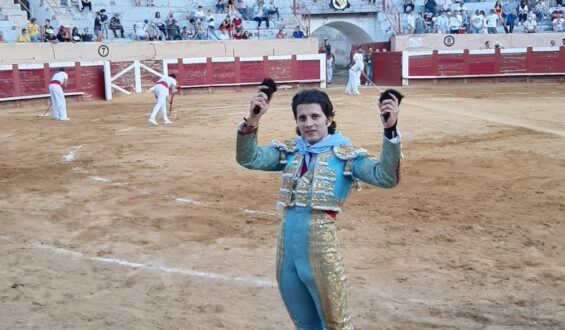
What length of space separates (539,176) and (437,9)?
796 inches

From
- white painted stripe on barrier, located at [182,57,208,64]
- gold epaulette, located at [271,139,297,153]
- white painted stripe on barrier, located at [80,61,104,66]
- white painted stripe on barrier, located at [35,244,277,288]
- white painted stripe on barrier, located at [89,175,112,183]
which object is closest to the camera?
gold epaulette, located at [271,139,297,153]

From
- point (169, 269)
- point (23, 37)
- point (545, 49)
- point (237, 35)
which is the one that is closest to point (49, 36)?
point (23, 37)

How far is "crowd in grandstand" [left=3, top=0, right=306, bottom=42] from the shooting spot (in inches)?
775

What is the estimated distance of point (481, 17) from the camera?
25.0 meters

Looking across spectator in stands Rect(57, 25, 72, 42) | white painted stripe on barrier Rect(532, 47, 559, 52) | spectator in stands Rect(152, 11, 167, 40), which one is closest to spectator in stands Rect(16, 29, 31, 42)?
spectator in stands Rect(57, 25, 72, 42)

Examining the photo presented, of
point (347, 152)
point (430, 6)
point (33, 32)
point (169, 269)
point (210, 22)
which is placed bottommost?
point (169, 269)

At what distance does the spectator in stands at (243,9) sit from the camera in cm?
2519

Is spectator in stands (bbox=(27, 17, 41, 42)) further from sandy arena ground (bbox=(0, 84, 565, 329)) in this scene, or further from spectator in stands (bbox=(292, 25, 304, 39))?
sandy arena ground (bbox=(0, 84, 565, 329))

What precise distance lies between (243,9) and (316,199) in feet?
77.2

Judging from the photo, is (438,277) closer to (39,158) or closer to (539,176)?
(539,176)

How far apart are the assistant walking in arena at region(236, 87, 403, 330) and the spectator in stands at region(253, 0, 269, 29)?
22.5 metres

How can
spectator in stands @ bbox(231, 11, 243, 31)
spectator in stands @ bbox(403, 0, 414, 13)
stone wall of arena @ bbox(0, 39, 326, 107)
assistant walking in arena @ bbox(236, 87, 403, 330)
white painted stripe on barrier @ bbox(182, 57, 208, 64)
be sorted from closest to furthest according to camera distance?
assistant walking in arena @ bbox(236, 87, 403, 330) → stone wall of arena @ bbox(0, 39, 326, 107) → white painted stripe on barrier @ bbox(182, 57, 208, 64) → spectator in stands @ bbox(231, 11, 243, 31) → spectator in stands @ bbox(403, 0, 414, 13)

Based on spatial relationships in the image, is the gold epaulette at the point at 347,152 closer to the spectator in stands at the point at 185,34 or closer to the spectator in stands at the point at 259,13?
the spectator in stands at the point at 185,34

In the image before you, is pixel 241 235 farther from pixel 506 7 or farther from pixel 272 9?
pixel 506 7
